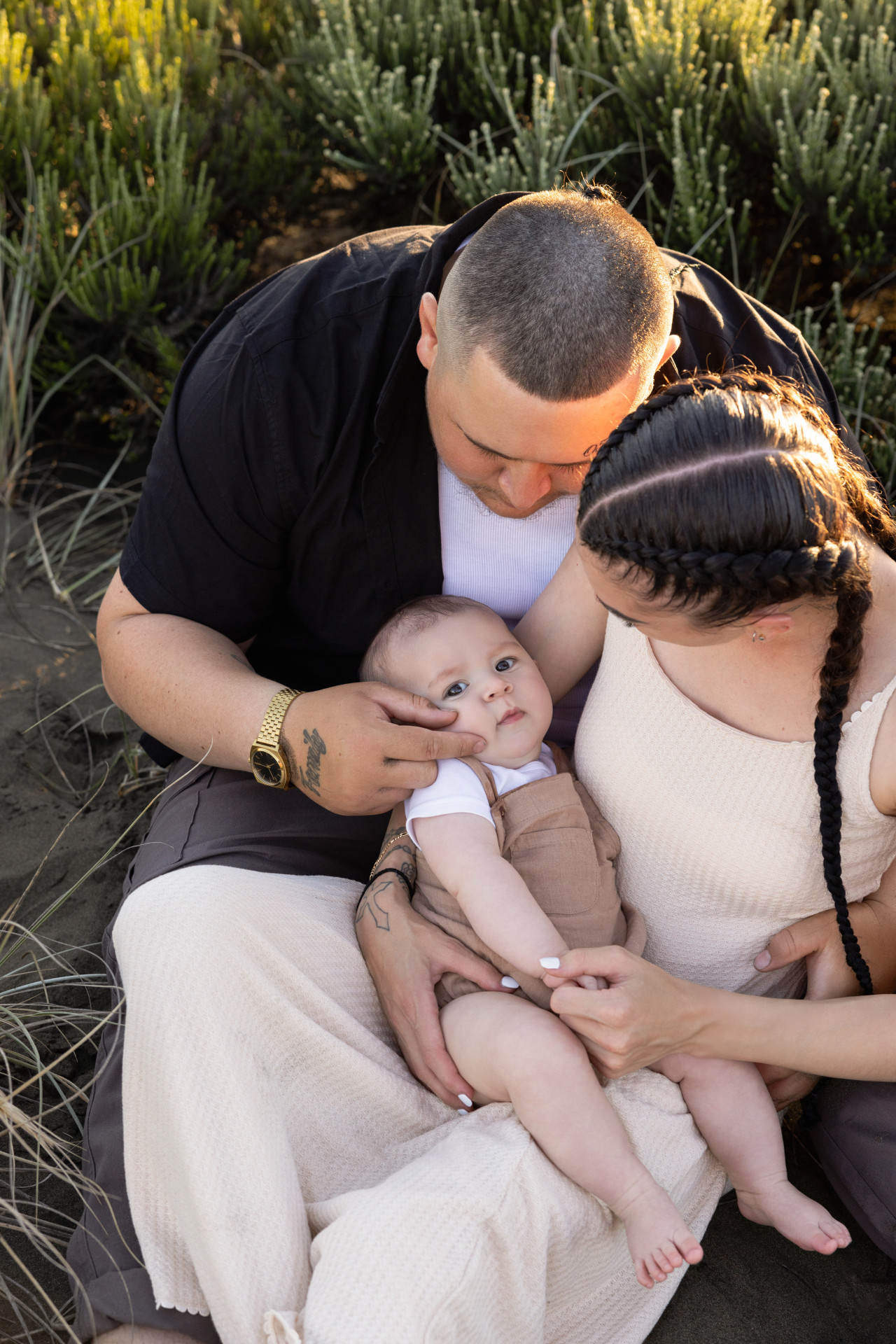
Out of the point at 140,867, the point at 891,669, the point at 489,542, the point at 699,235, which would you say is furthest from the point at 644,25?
the point at 140,867

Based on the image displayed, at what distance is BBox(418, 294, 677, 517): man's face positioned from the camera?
6.99 ft

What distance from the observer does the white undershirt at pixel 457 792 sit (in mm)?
2184

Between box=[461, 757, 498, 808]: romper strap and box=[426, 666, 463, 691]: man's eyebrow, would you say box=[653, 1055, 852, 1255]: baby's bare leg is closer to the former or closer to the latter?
box=[461, 757, 498, 808]: romper strap

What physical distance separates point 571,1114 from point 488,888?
0.43 metres

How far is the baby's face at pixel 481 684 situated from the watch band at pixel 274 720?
247 millimetres

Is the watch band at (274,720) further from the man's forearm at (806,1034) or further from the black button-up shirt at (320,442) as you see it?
the man's forearm at (806,1034)

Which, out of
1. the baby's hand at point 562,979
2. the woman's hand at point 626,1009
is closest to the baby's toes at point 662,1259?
the woman's hand at point 626,1009

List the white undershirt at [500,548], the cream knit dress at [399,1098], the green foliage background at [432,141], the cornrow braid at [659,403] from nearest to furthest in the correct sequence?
the cream knit dress at [399,1098], the cornrow braid at [659,403], the white undershirt at [500,548], the green foliage background at [432,141]

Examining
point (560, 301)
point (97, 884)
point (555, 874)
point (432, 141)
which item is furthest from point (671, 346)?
point (432, 141)

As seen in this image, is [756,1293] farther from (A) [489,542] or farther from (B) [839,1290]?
(A) [489,542]

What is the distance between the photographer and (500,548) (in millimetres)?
2623

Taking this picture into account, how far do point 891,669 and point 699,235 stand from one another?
105 inches

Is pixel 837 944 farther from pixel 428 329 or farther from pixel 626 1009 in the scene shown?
pixel 428 329

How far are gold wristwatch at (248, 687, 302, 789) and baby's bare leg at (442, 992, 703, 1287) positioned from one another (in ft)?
2.25
